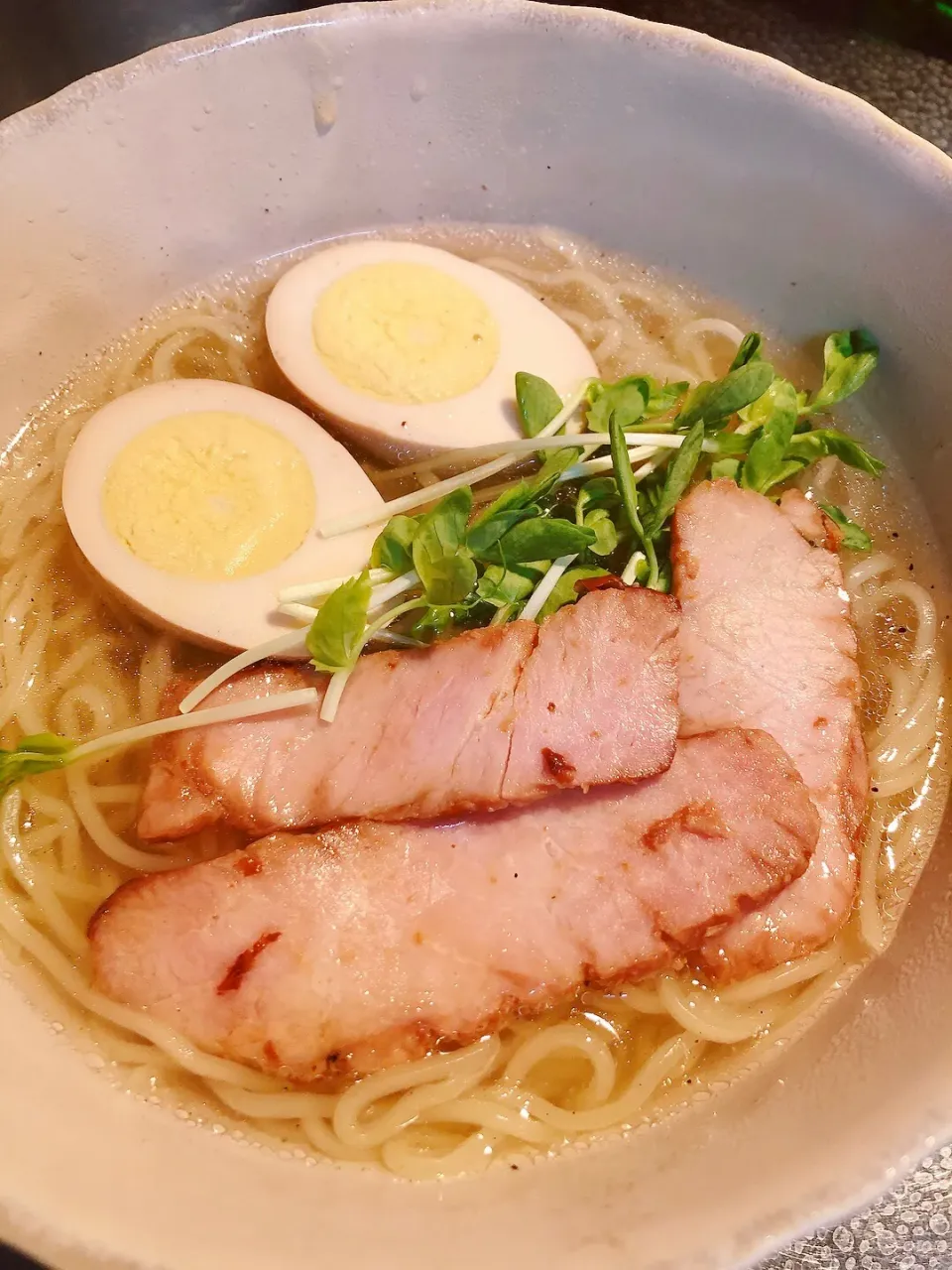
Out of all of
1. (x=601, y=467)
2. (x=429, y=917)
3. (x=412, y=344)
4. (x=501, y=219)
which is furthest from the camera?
(x=501, y=219)

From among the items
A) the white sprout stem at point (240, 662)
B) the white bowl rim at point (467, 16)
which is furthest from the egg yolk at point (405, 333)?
the white sprout stem at point (240, 662)

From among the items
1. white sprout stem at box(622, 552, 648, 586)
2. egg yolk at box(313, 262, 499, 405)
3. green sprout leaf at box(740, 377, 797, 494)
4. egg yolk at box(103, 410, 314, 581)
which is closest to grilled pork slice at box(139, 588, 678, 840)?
white sprout stem at box(622, 552, 648, 586)

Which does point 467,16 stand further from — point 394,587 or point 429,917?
point 429,917

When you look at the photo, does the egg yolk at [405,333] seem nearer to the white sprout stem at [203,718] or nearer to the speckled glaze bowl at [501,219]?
the speckled glaze bowl at [501,219]

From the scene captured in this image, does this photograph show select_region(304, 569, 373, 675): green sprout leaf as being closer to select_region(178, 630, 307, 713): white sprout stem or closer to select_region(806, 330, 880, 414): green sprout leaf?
select_region(178, 630, 307, 713): white sprout stem

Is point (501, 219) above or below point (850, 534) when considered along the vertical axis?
above

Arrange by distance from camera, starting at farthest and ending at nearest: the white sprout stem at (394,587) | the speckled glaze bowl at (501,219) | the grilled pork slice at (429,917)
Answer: the white sprout stem at (394,587) → the grilled pork slice at (429,917) → the speckled glaze bowl at (501,219)

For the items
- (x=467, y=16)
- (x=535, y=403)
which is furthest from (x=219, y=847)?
(x=467, y=16)

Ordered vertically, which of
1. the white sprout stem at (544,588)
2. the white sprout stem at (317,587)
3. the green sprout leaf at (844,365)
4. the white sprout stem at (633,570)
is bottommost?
the white sprout stem at (317,587)
